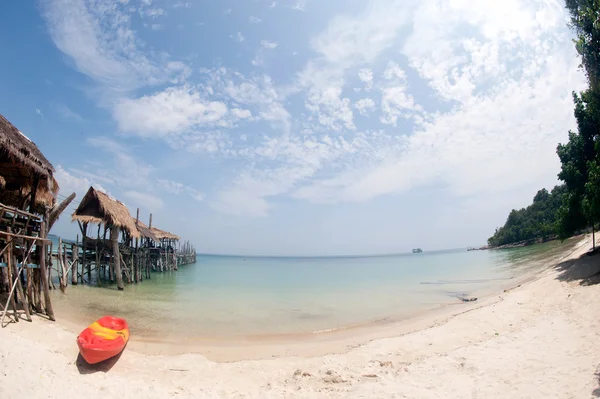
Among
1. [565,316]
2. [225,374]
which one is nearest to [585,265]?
[565,316]

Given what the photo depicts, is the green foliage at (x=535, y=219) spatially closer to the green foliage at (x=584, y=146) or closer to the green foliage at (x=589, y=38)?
the green foliage at (x=584, y=146)

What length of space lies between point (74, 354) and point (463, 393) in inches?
269

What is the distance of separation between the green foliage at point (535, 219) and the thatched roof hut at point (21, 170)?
2106 inches

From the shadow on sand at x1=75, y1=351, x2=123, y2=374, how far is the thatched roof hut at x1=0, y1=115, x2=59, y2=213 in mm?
5065

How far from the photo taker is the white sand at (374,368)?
4.47m

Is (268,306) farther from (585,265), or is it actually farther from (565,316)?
(585,265)

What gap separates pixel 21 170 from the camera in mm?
8367

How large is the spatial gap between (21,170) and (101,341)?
5710 mm

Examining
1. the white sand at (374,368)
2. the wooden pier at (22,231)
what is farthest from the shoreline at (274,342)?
the wooden pier at (22,231)

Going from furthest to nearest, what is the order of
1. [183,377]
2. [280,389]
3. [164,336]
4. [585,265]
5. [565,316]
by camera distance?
[585,265], [164,336], [565,316], [183,377], [280,389]

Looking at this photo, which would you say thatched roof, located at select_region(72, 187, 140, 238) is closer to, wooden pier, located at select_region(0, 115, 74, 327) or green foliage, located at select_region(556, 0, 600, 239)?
wooden pier, located at select_region(0, 115, 74, 327)

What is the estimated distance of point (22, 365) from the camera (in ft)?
15.0

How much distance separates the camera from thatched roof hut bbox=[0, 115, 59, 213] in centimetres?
738

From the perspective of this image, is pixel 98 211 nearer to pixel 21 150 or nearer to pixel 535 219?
pixel 21 150
